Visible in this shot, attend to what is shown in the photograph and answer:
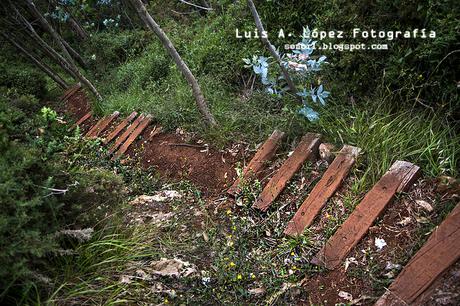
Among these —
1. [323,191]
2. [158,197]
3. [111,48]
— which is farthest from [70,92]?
Result: [323,191]

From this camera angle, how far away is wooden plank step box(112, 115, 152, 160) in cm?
432

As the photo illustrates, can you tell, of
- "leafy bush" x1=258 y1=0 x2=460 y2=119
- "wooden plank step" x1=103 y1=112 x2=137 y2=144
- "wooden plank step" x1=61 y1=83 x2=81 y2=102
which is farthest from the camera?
"wooden plank step" x1=61 y1=83 x2=81 y2=102

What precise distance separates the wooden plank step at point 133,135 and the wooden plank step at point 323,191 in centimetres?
261

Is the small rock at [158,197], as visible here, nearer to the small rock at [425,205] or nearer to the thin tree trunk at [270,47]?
the thin tree trunk at [270,47]

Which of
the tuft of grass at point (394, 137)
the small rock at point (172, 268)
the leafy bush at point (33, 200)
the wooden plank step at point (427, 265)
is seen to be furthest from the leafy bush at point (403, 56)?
the leafy bush at point (33, 200)

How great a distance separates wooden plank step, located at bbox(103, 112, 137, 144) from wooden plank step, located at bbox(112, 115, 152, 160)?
0.49 metres

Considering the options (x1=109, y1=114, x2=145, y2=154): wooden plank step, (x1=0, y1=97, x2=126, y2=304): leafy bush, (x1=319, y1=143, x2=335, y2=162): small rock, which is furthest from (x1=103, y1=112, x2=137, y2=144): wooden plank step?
(x1=319, y1=143, x2=335, y2=162): small rock

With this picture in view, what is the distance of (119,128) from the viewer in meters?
5.00

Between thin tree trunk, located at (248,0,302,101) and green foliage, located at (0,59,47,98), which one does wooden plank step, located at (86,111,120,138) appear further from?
green foliage, located at (0,59,47,98)

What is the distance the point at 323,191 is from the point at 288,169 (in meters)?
0.39

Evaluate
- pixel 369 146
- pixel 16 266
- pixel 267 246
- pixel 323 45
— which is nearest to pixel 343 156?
pixel 369 146

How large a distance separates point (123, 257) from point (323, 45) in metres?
2.66

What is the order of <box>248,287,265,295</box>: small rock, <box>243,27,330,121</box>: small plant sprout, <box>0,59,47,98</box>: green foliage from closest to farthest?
<box>248,287,265,295</box>: small rock < <box>243,27,330,121</box>: small plant sprout < <box>0,59,47,98</box>: green foliage

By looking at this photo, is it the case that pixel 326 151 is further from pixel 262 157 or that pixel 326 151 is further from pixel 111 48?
pixel 111 48
